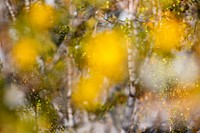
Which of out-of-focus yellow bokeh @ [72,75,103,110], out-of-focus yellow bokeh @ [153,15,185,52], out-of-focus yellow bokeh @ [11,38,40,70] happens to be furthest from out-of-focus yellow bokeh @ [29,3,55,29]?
out-of-focus yellow bokeh @ [153,15,185,52]

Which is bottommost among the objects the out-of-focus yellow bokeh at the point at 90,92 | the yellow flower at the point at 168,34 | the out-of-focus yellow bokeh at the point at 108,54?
the out-of-focus yellow bokeh at the point at 90,92

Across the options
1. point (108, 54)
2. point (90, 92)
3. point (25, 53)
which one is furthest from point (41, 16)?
point (90, 92)

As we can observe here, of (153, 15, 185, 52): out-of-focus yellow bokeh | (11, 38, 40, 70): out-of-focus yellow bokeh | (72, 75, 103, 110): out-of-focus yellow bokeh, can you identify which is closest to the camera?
(153, 15, 185, 52): out-of-focus yellow bokeh

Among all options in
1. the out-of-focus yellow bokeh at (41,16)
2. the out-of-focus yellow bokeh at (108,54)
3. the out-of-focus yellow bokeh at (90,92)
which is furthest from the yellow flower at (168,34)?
the out-of-focus yellow bokeh at (41,16)

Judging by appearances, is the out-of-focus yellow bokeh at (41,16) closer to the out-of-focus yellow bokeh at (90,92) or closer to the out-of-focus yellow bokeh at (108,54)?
the out-of-focus yellow bokeh at (108,54)

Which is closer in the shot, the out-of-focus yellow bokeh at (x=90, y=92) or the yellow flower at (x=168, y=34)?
the yellow flower at (x=168, y=34)

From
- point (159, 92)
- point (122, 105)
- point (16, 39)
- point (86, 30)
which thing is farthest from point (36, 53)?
point (159, 92)

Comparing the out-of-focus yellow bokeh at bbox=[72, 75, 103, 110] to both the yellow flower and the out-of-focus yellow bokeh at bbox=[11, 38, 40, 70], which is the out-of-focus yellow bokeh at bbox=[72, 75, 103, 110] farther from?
the yellow flower

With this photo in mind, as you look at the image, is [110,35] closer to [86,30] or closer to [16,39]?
[86,30]
